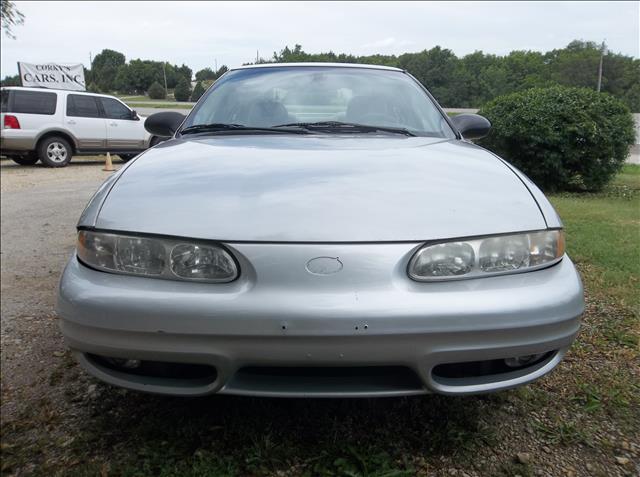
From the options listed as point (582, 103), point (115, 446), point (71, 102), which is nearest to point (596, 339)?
point (115, 446)

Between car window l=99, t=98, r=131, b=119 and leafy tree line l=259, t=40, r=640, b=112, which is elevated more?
leafy tree line l=259, t=40, r=640, b=112

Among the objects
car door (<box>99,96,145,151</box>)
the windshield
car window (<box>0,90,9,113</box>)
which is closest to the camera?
the windshield

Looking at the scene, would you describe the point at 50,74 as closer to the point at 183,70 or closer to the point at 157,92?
the point at 157,92

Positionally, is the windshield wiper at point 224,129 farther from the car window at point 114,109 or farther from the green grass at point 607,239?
the car window at point 114,109

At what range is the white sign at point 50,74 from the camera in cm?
2158

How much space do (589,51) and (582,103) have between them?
2108 inches

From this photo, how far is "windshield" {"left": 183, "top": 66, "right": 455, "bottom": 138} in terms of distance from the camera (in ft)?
8.79

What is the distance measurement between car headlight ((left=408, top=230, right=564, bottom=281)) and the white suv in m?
11.9

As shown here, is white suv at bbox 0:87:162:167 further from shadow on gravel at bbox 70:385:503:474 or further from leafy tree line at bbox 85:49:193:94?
leafy tree line at bbox 85:49:193:94

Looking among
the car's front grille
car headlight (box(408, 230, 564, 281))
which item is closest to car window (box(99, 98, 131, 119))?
the car's front grille

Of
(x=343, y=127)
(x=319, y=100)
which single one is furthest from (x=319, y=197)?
(x=319, y=100)

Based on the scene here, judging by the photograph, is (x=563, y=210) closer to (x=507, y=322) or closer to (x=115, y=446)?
(x=507, y=322)

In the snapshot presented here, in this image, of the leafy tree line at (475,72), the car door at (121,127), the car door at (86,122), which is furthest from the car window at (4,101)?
the leafy tree line at (475,72)

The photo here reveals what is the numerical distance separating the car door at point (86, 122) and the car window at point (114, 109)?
7.1 inches
